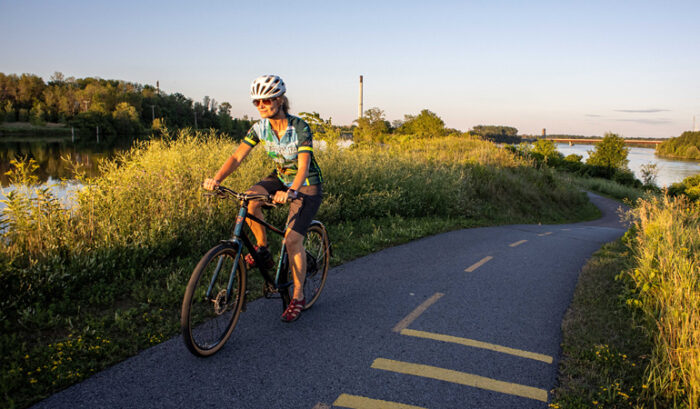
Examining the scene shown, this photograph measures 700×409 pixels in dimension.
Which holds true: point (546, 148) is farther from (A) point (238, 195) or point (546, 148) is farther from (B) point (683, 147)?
(B) point (683, 147)

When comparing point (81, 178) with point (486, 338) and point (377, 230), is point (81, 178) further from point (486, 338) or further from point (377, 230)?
point (486, 338)

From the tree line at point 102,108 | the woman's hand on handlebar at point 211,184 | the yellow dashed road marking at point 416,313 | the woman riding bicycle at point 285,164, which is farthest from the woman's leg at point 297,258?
the tree line at point 102,108

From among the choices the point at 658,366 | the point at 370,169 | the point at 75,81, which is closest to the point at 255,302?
the point at 658,366

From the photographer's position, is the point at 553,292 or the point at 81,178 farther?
the point at 81,178

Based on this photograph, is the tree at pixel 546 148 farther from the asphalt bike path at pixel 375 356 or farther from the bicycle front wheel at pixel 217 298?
the bicycle front wheel at pixel 217 298

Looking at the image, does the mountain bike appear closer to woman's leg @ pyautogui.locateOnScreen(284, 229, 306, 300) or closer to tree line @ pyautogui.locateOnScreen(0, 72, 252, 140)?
woman's leg @ pyautogui.locateOnScreen(284, 229, 306, 300)

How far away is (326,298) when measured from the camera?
5473 mm

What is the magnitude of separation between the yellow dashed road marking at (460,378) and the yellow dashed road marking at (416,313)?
79 centimetres

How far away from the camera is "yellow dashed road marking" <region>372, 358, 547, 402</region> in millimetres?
3402

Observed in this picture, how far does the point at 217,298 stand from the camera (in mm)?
3762

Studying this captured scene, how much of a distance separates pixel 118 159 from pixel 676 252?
11155mm

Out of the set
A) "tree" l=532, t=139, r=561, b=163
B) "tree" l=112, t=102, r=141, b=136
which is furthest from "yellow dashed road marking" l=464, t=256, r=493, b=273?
"tree" l=112, t=102, r=141, b=136

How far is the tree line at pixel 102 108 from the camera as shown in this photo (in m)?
91.2

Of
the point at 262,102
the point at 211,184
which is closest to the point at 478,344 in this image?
the point at 211,184
